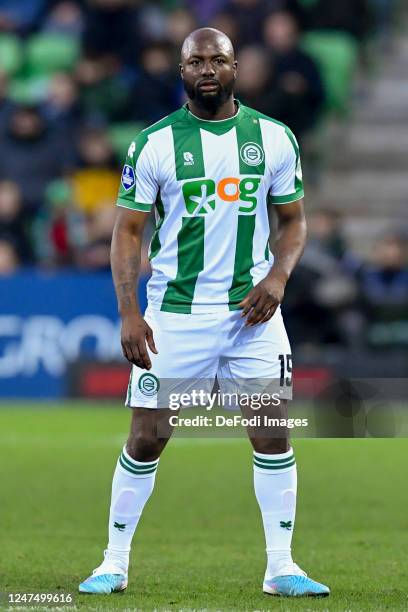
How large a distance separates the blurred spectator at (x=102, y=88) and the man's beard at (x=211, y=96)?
11166 millimetres

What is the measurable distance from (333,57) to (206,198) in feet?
39.1

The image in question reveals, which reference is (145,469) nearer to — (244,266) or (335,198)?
(244,266)

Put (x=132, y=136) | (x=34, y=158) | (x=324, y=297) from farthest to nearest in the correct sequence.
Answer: (x=132, y=136), (x=34, y=158), (x=324, y=297)

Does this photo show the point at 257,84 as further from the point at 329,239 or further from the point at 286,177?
the point at 286,177

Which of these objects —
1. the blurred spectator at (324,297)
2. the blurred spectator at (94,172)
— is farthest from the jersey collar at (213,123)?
the blurred spectator at (94,172)

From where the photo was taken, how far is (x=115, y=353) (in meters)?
14.5

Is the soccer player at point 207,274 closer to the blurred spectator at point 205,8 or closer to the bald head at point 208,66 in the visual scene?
the bald head at point 208,66

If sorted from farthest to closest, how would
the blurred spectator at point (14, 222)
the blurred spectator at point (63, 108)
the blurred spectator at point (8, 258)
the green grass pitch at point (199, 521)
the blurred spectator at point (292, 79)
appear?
the blurred spectator at point (63, 108)
the blurred spectator at point (292, 79)
the blurred spectator at point (14, 222)
the blurred spectator at point (8, 258)
the green grass pitch at point (199, 521)

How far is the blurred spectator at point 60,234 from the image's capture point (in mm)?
15141

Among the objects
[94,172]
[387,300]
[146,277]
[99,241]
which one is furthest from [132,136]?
[387,300]

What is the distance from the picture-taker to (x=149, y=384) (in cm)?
589

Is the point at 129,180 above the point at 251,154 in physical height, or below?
below

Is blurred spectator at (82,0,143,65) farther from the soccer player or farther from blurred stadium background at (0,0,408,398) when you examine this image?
the soccer player

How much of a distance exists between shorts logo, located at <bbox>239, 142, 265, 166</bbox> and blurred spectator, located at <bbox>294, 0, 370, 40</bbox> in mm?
12028
